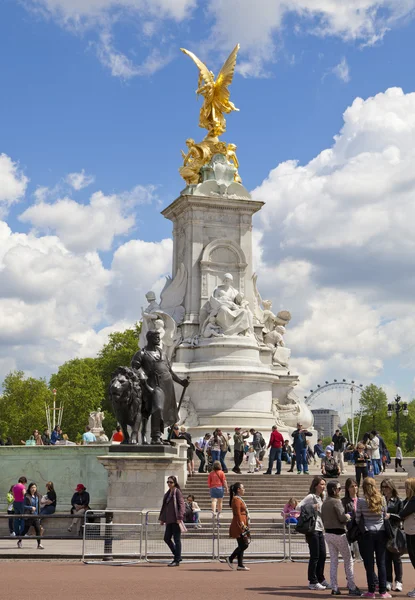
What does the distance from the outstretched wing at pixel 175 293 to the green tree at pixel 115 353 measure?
34.8 metres

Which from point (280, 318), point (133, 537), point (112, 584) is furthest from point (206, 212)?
point (112, 584)

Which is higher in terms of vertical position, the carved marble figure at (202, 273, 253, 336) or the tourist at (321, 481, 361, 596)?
the carved marble figure at (202, 273, 253, 336)

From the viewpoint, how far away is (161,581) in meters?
13.7

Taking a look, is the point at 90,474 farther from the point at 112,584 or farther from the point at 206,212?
the point at 206,212

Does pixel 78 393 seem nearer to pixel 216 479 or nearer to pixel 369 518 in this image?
pixel 216 479

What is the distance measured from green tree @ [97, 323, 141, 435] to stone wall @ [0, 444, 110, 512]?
50.4m

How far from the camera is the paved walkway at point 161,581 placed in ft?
40.1

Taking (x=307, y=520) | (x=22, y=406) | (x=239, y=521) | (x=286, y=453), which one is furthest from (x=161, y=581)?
(x=22, y=406)

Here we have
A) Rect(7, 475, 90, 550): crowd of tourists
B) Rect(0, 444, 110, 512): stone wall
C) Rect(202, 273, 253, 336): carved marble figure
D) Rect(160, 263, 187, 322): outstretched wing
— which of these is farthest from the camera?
Rect(160, 263, 187, 322): outstretched wing

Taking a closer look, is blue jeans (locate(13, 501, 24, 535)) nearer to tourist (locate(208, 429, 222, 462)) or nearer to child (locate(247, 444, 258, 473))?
tourist (locate(208, 429, 222, 462))

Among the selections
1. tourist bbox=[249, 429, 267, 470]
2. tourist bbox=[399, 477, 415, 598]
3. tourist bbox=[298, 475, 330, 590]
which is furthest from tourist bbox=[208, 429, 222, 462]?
tourist bbox=[399, 477, 415, 598]

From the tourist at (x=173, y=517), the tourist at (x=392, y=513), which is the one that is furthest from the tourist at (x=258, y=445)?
the tourist at (x=392, y=513)

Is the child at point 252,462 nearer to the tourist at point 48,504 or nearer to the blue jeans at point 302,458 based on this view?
the blue jeans at point 302,458

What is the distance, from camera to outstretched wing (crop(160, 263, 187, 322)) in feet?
138
